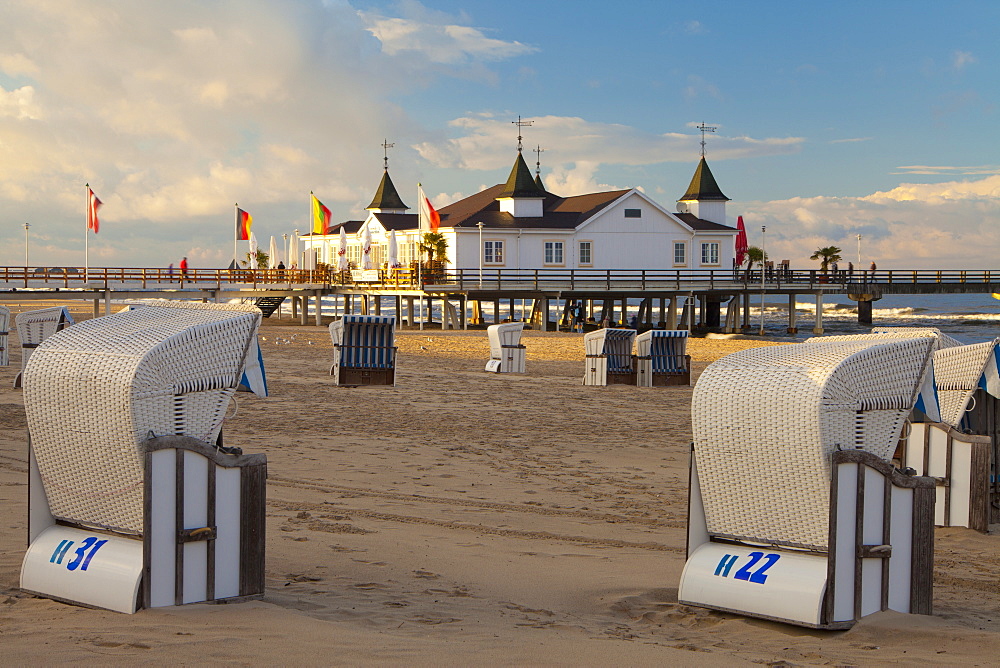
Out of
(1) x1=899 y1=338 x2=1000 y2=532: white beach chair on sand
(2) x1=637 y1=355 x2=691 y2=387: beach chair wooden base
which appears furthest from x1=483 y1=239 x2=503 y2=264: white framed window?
(1) x1=899 y1=338 x2=1000 y2=532: white beach chair on sand

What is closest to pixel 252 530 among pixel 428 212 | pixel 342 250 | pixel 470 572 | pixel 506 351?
pixel 470 572

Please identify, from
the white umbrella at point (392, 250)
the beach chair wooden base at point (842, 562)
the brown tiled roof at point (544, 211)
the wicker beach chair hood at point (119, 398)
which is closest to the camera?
the wicker beach chair hood at point (119, 398)

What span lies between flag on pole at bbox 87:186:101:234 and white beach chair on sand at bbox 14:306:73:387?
2338 cm

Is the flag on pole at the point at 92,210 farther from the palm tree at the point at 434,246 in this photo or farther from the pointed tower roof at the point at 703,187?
the pointed tower roof at the point at 703,187

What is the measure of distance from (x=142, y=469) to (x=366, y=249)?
44.5 metres

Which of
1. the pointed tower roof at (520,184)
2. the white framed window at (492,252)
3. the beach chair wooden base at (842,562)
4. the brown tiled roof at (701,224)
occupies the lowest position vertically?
the beach chair wooden base at (842,562)

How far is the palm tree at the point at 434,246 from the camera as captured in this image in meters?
45.0

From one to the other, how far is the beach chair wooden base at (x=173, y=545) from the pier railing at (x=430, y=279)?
38.5 metres

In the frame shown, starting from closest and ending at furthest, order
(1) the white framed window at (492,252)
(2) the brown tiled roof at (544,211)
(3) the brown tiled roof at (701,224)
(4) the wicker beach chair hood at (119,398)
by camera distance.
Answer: (4) the wicker beach chair hood at (119,398) → (1) the white framed window at (492,252) → (2) the brown tiled roof at (544,211) → (3) the brown tiled roof at (701,224)

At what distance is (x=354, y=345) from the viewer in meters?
17.0

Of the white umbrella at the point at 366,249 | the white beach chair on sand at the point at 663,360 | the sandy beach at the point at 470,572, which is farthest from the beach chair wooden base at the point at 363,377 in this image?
the white umbrella at the point at 366,249

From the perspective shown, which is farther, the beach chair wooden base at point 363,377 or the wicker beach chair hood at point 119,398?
the beach chair wooden base at point 363,377

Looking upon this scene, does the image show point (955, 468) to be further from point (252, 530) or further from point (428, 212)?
point (428, 212)

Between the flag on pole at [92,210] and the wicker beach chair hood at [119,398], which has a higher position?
the flag on pole at [92,210]
